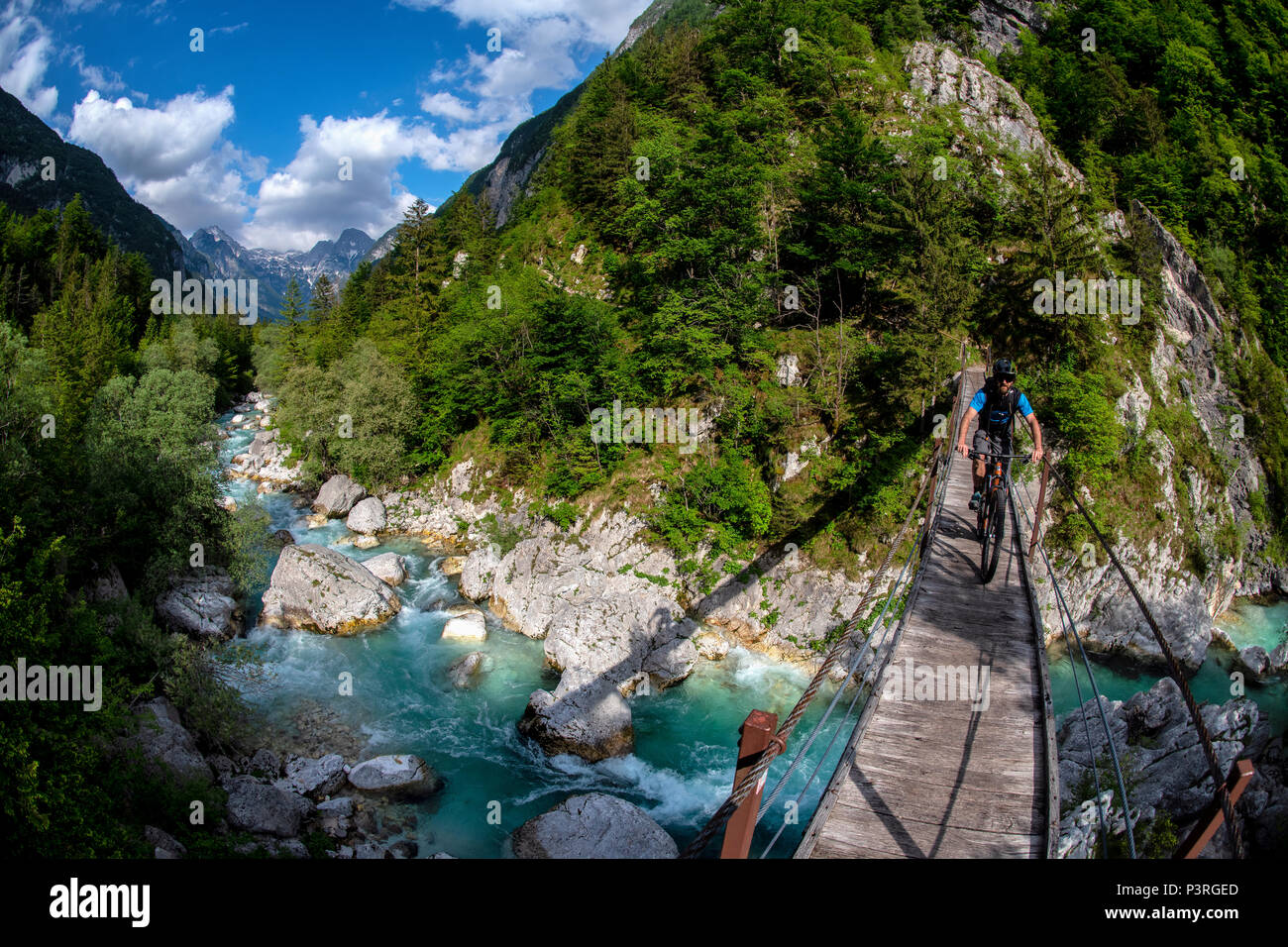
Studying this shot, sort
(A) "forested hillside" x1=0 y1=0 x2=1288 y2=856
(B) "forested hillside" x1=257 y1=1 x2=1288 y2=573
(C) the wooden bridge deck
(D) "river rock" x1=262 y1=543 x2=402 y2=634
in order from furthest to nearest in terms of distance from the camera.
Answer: (B) "forested hillside" x1=257 y1=1 x2=1288 y2=573
(D) "river rock" x1=262 y1=543 x2=402 y2=634
(A) "forested hillside" x1=0 y1=0 x2=1288 y2=856
(C) the wooden bridge deck

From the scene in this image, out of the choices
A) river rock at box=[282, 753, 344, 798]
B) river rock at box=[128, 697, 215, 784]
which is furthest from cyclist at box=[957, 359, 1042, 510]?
river rock at box=[128, 697, 215, 784]

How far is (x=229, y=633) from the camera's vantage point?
744 inches

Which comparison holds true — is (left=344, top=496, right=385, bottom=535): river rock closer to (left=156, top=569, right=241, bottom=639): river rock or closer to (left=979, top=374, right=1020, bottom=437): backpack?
(left=156, top=569, right=241, bottom=639): river rock

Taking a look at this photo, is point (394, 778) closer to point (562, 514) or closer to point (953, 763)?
point (562, 514)

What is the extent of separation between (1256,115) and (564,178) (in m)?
41.3

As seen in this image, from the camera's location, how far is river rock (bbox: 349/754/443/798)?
13758 millimetres

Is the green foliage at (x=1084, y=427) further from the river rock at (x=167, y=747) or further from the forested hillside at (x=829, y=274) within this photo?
the river rock at (x=167, y=747)

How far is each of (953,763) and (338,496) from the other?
32.2m

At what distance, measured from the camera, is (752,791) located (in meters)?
3.33

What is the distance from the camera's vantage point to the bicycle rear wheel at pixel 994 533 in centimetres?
771

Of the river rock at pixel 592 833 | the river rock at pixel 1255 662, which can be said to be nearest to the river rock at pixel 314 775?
the river rock at pixel 592 833

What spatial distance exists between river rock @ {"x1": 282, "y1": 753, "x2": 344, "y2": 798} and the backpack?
15.3 meters

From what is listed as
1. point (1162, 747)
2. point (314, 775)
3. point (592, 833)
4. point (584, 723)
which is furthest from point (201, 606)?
point (1162, 747)
